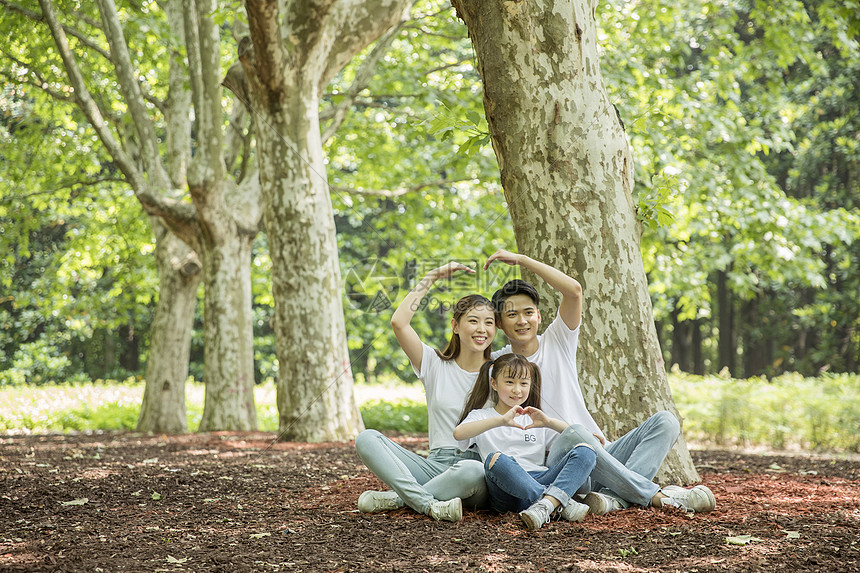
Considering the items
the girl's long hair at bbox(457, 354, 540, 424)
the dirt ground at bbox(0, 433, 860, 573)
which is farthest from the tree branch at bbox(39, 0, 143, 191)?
the girl's long hair at bbox(457, 354, 540, 424)

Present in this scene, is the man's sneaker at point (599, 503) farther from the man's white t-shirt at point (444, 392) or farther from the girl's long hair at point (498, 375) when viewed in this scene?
A: the man's white t-shirt at point (444, 392)

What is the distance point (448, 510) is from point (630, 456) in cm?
106

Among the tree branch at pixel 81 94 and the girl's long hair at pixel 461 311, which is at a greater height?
the tree branch at pixel 81 94

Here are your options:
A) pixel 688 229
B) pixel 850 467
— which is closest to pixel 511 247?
pixel 688 229

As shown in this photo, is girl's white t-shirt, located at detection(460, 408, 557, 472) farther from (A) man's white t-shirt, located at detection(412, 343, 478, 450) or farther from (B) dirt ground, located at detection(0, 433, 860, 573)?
(B) dirt ground, located at detection(0, 433, 860, 573)

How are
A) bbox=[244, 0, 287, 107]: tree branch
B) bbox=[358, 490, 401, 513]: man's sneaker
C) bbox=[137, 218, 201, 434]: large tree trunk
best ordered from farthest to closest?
1. bbox=[137, 218, 201, 434]: large tree trunk
2. bbox=[244, 0, 287, 107]: tree branch
3. bbox=[358, 490, 401, 513]: man's sneaker

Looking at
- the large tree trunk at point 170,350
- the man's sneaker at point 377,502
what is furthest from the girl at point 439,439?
the large tree trunk at point 170,350

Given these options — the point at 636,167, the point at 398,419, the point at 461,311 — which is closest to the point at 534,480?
the point at 461,311

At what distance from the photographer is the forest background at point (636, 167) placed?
9523 millimetres

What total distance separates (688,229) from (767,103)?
2391 mm

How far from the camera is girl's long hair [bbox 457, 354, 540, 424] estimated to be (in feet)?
11.2

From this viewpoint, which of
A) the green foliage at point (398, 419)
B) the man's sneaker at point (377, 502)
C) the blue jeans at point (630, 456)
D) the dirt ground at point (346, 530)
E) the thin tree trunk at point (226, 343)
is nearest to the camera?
the dirt ground at point (346, 530)

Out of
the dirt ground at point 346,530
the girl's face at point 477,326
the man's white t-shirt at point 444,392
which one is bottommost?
the dirt ground at point 346,530

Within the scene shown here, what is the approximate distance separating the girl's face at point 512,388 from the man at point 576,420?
0.22m
